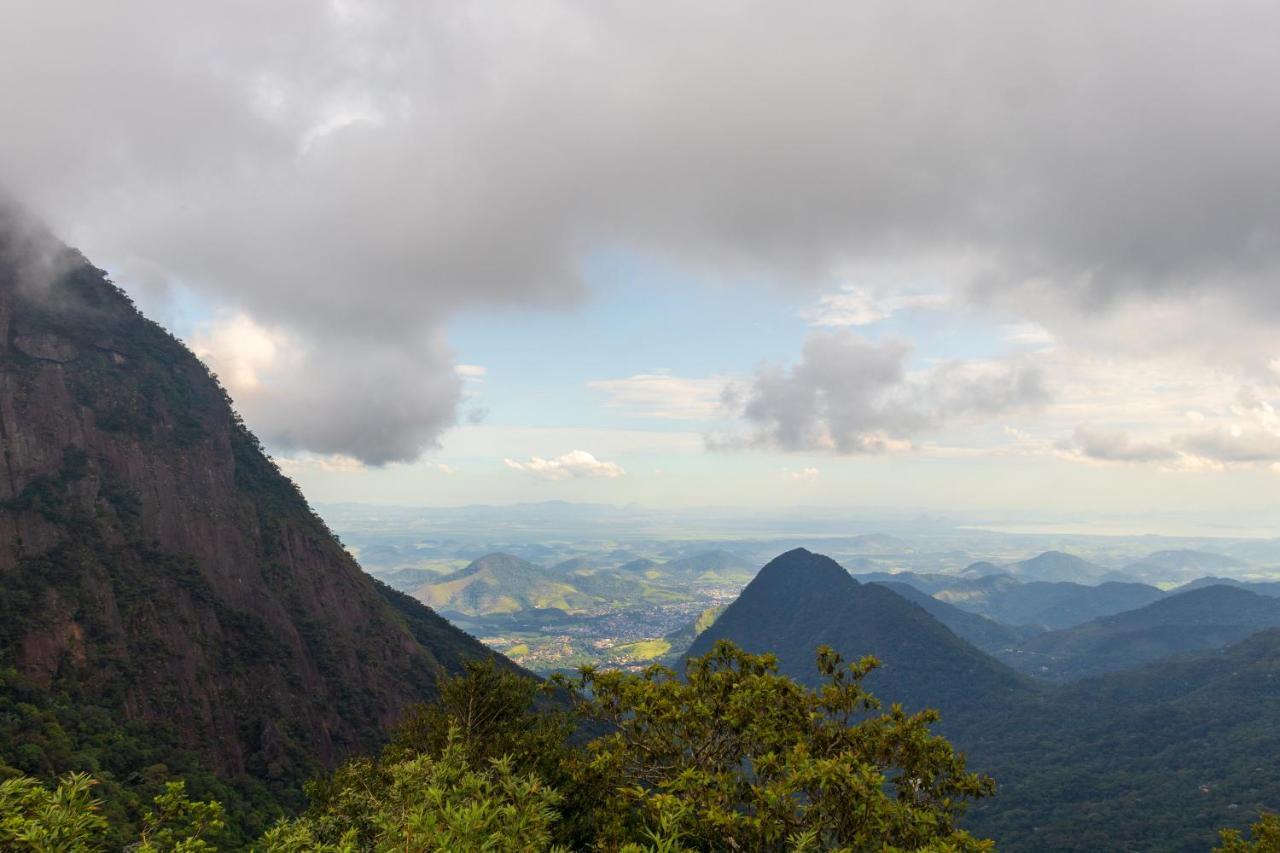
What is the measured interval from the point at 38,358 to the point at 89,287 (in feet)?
85.4

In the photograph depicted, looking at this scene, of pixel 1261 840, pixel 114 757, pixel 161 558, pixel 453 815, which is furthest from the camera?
pixel 161 558

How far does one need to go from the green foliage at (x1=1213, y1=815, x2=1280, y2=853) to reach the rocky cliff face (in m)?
94.6

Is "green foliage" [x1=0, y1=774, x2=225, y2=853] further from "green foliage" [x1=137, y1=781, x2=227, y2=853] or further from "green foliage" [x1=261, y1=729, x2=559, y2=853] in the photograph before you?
"green foliage" [x1=261, y1=729, x2=559, y2=853]

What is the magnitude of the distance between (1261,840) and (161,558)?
120 meters

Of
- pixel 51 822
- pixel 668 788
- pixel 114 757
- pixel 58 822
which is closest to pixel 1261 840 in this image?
pixel 668 788

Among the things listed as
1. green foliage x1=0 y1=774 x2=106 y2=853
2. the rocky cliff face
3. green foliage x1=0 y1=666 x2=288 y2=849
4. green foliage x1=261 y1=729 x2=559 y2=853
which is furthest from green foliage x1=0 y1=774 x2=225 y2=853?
the rocky cliff face

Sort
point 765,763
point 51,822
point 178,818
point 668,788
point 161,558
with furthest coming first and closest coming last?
1. point 161,558
2. point 178,818
3. point 765,763
4. point 668,788
5. point 51,822

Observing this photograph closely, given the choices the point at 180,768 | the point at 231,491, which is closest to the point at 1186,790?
the point at 180,768

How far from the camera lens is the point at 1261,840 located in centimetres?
2650

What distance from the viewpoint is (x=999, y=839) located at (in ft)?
465

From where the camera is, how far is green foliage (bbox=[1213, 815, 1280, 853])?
84.7ft

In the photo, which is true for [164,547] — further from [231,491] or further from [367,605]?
[367,605]

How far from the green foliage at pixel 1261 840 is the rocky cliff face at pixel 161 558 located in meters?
94.6

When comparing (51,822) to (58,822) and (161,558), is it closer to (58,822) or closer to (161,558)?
(58,822)
